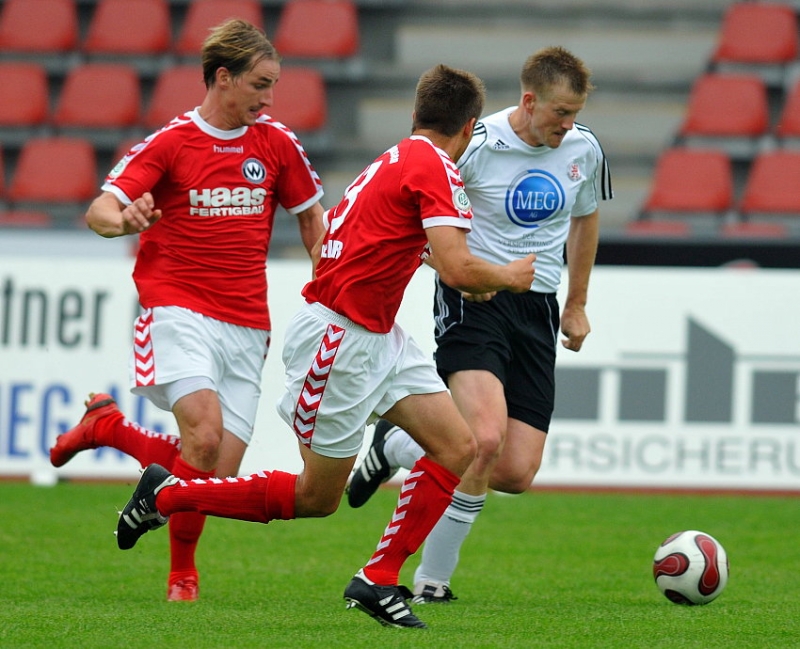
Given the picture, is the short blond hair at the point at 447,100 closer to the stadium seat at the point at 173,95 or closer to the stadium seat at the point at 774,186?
the stadium seat at the point at 774,186

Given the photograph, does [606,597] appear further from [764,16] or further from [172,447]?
[764,16]

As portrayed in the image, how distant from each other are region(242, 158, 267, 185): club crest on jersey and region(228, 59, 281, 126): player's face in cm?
17

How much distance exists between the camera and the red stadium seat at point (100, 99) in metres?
14.3

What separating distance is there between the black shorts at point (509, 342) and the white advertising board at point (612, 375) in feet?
11.6

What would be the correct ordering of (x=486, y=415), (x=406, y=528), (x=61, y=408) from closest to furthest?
(x=406, y=528)
(x=486, y=415)
(x=61, y=408)

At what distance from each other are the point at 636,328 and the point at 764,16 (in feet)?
22.0

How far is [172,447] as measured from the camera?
5.86 metres

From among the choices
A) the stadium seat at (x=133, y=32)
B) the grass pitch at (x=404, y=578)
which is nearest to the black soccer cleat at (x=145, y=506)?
the grass pitch at (x=404, y=578)

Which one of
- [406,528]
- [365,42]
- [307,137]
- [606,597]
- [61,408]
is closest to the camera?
[406,528]

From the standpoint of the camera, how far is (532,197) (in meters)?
5.83

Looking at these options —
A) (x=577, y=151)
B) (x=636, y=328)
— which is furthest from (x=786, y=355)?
(x=577, y=151)

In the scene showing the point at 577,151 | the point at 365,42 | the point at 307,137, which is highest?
the point at 365,42

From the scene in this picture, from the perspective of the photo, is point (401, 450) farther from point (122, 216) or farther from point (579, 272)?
point (122, 216)

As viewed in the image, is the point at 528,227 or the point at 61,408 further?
the point at 61,408
